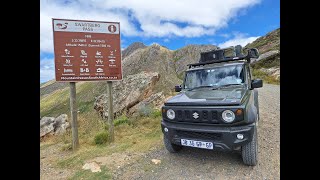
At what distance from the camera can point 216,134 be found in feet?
10.8

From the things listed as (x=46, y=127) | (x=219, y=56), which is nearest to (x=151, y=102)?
(x=46, y=127)

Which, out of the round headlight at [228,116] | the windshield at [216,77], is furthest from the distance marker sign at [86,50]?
the round headlight at [228,116]

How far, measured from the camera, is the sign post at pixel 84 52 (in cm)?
491

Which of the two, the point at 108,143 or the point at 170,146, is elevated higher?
the point at 170,146

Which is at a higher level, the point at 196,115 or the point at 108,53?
the point at 108,53

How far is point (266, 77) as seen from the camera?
81.2 ft

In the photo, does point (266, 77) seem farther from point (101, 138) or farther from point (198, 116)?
point (198, 116)

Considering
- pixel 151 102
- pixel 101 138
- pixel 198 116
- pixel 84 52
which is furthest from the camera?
pixel 151 102

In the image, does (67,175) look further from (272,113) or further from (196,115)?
(272,113)

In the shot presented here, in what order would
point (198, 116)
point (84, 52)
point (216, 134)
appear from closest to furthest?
point (216, 134)
point (198, 116)
point (84, 52)

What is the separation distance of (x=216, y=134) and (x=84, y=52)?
3.91 m
